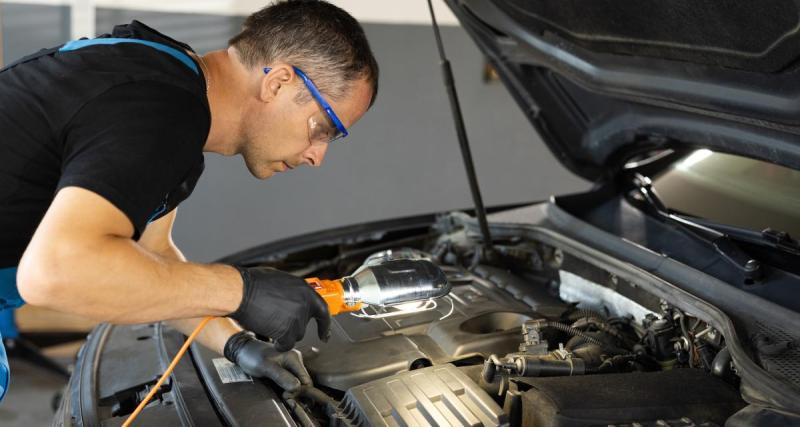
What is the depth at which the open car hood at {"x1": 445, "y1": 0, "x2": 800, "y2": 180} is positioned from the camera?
1.58 m

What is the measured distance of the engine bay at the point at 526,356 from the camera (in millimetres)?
1465

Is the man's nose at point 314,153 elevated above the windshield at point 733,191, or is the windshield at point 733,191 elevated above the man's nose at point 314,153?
the man's nose at point 314,153

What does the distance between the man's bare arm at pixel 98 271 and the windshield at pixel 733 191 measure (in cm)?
148

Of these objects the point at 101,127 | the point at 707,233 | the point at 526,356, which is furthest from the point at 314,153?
the point at 707,233

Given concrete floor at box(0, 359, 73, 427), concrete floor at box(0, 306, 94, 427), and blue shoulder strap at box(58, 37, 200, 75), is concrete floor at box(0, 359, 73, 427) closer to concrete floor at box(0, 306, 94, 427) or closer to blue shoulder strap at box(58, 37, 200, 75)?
concrete floor at box(0, 306, 94, 427)

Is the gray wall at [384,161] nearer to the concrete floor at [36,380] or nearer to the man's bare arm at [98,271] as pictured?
the concrete floor at [36,380]

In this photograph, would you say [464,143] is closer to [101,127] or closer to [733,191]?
[733,191]

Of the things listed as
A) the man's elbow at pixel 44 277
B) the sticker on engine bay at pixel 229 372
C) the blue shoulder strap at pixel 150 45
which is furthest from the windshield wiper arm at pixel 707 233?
the man's elbow at pixel 44 277

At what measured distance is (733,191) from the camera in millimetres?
2162

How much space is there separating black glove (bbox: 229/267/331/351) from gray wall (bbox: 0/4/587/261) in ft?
9.92

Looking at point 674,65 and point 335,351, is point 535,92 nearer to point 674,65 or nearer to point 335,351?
point 674,65

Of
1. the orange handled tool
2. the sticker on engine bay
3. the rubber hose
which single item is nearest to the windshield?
the rubber hose

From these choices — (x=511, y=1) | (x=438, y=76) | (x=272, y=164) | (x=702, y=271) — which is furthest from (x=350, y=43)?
(x=438, y=76)

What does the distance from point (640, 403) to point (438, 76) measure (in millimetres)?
3533
